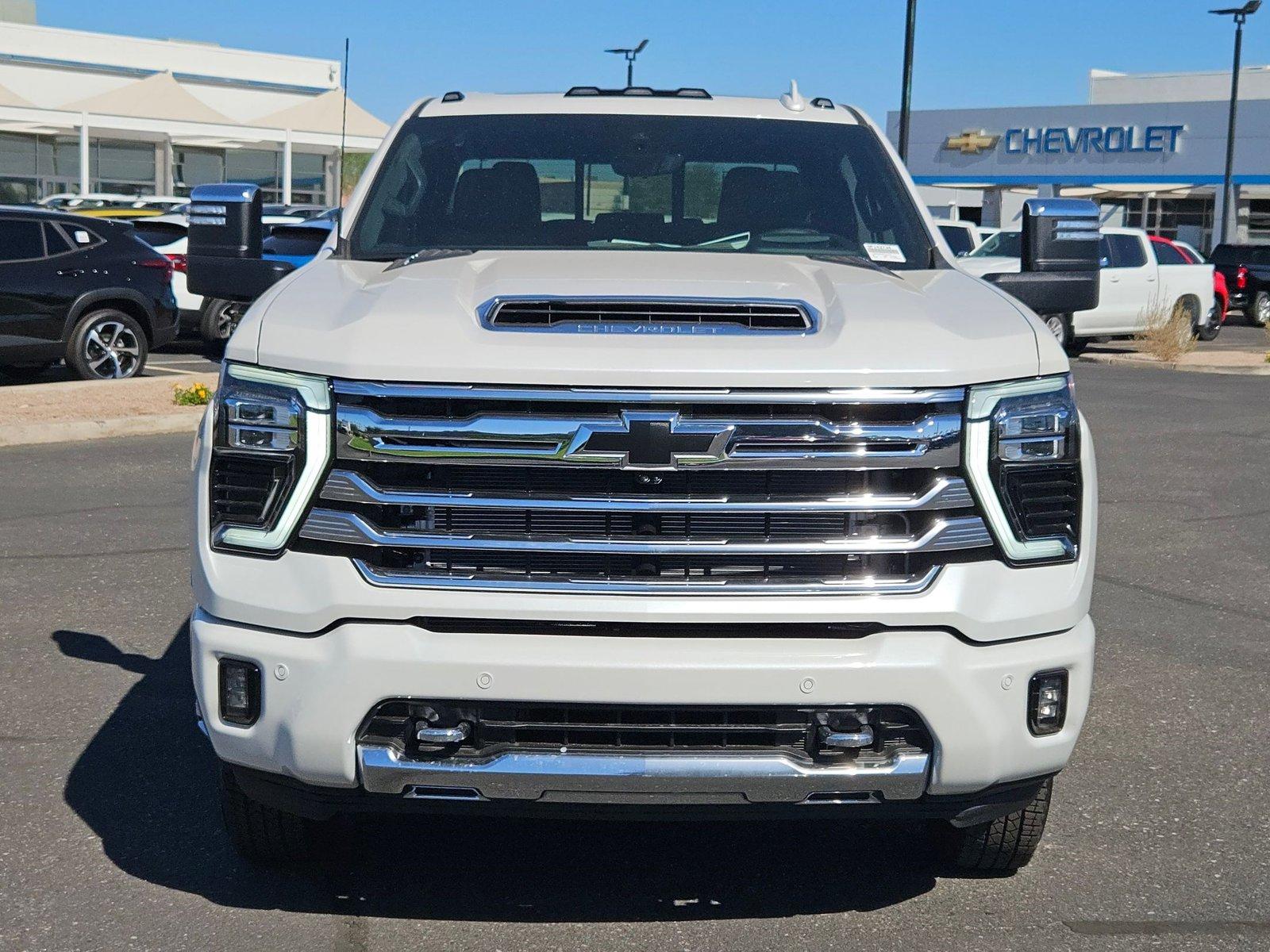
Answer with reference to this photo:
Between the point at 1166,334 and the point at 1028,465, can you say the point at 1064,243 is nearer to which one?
the point at 1028,465

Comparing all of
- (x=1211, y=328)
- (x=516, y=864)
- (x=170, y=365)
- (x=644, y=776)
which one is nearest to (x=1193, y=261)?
(x=1211, y=328)

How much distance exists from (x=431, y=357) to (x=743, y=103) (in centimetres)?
262

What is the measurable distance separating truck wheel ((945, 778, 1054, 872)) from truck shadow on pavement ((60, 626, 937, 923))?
133 millimetres

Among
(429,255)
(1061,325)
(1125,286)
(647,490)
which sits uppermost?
(429,255)

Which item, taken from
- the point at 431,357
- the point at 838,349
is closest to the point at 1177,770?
the point at 838,349

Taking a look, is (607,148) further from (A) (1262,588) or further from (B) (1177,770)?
(A) (1262,588)

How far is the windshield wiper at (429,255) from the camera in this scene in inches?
177

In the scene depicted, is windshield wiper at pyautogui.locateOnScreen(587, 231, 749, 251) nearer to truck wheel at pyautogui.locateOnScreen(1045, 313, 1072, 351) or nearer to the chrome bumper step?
the chrome bumper step

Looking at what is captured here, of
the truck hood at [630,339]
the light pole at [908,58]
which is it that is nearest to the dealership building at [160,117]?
the light pole at [908,58]

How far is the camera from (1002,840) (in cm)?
412

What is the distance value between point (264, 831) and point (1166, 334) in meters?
19.9

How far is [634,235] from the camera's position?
16.7 ft

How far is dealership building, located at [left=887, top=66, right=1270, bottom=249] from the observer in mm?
49188

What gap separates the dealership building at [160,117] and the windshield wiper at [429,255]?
2991cm
